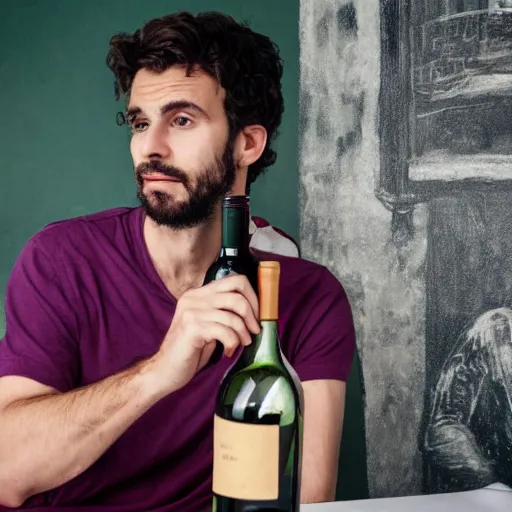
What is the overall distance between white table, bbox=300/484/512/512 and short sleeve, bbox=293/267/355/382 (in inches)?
12.7

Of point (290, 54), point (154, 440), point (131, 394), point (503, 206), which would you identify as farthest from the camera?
point (503, 206)

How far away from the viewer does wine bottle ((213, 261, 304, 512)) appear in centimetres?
81

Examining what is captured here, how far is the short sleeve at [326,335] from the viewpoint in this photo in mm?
1362

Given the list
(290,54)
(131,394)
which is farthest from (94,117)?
(131,394)

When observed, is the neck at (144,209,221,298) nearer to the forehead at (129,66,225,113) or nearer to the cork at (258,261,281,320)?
the forehead at (129,66,225,113)

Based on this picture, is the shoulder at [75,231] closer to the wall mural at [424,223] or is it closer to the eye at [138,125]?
the eye at [138,125]

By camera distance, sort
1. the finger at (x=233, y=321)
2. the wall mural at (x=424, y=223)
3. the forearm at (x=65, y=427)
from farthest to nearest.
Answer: the wall mural at (x=424, y=223), the forearm at (x=65, y=427), the finger at (x=233, y=321)

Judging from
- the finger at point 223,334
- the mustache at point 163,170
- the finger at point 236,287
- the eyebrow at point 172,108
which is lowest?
the finger at point 223,334

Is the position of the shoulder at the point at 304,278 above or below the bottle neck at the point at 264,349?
above

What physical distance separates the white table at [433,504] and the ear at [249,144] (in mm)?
665

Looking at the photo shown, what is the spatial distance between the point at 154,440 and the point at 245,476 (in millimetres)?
534

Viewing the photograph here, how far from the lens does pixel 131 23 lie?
1.35 metres

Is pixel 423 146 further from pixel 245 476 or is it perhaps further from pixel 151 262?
pixel 245 476

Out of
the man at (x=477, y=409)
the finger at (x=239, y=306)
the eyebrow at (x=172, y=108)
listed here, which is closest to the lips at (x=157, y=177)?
the eyebrow at (x=172, y=108)
